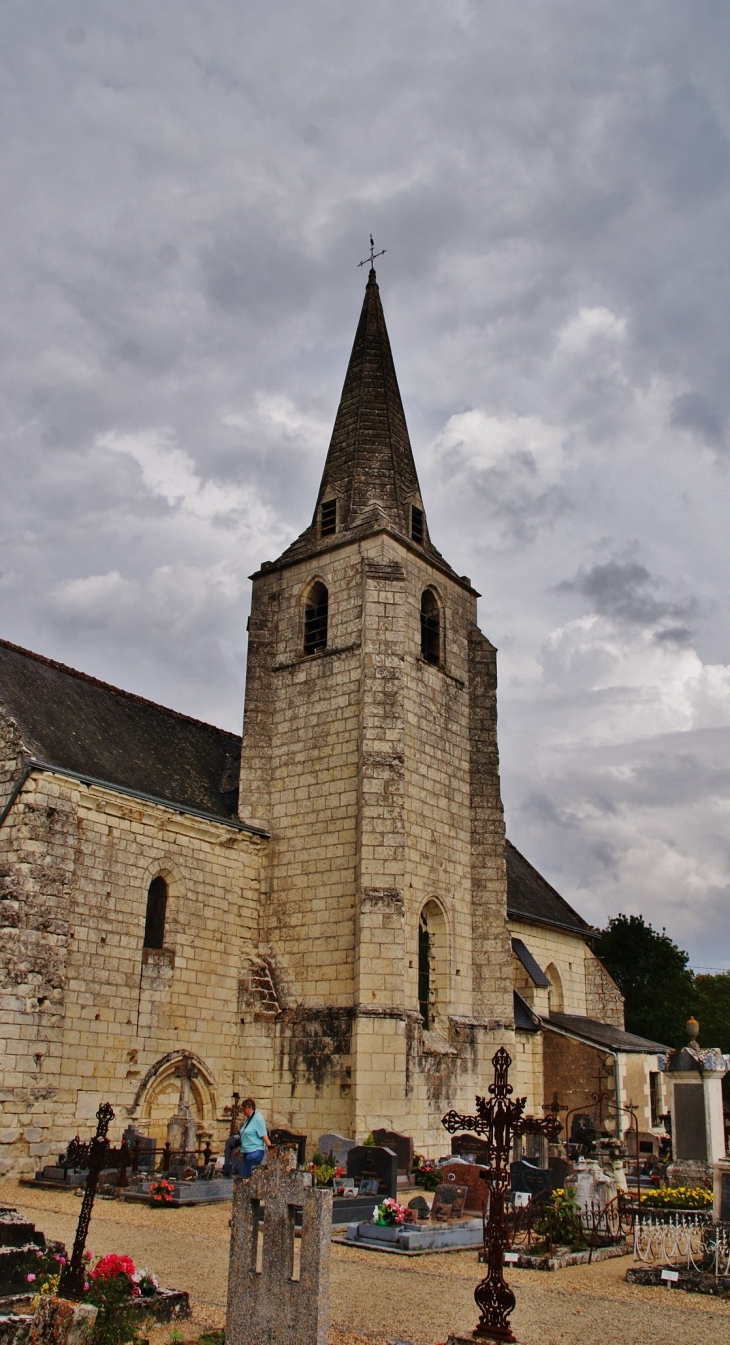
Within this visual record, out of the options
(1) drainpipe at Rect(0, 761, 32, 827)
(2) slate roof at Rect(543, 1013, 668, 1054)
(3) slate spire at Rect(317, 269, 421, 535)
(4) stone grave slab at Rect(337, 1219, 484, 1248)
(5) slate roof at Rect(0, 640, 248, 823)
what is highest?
(3) slate spire at Rect(317, 269, 421, 535)

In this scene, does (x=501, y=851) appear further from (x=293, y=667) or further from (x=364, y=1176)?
(x=364, y=1176)

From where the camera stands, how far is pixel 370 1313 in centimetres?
791

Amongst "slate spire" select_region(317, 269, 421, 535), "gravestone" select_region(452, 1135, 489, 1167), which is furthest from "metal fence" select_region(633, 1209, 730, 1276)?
"slate spire" select_region(317, 269, 421, 535)

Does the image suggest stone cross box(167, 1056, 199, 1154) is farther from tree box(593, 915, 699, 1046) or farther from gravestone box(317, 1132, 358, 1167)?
tree box(593, 915, 699, 1046)

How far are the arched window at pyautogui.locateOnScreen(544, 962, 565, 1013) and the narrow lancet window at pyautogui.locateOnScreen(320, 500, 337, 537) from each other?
13.5m

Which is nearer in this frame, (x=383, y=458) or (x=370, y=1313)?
(x=370, y=1313)

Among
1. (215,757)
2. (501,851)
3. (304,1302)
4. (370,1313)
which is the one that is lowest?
(370,1313)

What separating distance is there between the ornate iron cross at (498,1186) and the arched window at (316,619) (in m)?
13.7

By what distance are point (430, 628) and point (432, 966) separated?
718cm

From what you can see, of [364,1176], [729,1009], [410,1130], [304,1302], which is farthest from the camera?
[729,1009]

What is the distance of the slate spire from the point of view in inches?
887

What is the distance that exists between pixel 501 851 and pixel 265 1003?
18.9 feet

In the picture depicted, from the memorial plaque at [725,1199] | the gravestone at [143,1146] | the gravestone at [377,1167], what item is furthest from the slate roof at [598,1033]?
the memorial plaque at [725,1199]

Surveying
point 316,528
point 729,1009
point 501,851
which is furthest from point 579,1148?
point 729,1009
